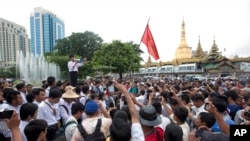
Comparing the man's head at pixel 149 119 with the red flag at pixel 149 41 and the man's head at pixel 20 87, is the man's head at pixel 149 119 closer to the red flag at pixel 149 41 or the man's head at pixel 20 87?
the man's head at pixel 20 87

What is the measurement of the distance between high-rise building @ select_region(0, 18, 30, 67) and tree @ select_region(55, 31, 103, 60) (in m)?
25.3

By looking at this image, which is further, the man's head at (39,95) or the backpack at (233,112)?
the man's head at (39,95)

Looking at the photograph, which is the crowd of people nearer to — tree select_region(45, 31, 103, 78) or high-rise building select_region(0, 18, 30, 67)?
tree select_region(45, 31, 103, 78)

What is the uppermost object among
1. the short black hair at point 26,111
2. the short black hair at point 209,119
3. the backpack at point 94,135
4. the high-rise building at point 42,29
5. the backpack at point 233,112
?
the high-rise building at point 42,29

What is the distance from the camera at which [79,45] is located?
4297 centimetres

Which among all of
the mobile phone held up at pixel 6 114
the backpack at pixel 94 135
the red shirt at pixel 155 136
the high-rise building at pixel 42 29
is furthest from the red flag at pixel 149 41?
the high-rise building at pixel 42 29

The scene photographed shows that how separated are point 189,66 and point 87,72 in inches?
819

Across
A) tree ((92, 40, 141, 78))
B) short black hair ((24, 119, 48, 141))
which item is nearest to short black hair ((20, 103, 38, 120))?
short black hair ((24, 119, 48, 141))

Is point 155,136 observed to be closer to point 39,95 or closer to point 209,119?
point 209,119

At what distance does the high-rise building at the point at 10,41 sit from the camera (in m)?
63.3

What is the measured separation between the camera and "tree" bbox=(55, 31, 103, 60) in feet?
141

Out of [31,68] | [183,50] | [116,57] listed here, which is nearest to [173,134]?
[31,68]

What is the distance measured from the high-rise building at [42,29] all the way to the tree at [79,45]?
3340 cm

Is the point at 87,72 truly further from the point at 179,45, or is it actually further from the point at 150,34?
the point at 179,45
